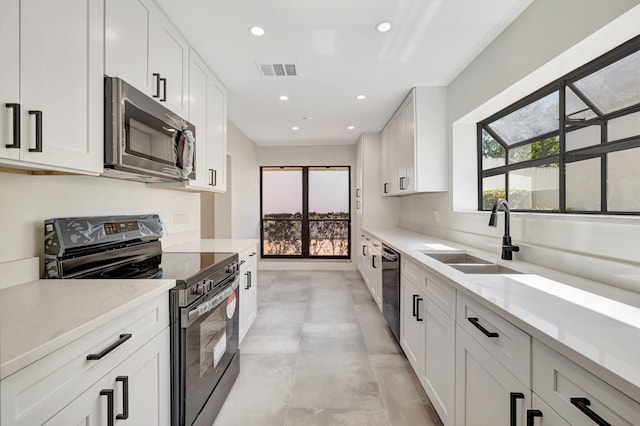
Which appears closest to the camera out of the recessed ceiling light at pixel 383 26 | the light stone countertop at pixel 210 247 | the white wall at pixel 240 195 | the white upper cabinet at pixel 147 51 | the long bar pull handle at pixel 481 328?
the long bar pull handle at pixel 481 328

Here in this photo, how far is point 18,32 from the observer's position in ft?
3.20

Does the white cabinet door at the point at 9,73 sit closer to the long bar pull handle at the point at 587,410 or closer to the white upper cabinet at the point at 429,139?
the long bar pull handle at the point at 587,410

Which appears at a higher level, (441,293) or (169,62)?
(169,62)

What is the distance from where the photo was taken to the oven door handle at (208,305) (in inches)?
54.2

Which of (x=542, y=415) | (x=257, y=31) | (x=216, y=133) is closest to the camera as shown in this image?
(x=542, y=415)

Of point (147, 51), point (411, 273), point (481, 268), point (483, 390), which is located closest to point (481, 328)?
point (483, 390)

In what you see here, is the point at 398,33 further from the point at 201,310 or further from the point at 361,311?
the point at 361,311

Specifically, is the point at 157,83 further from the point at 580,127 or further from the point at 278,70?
the point at 580,127

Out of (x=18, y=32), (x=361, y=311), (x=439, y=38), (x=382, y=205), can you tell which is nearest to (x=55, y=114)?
(x=18, y=32)

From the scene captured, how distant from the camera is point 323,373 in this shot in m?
2.23

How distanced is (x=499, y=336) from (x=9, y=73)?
73.8 inches

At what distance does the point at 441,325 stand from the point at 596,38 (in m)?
1.64

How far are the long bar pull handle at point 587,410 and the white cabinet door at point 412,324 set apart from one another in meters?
1.21

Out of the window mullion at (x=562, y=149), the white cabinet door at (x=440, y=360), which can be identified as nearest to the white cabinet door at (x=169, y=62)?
the white cabinet door at (x=440, y=360)
